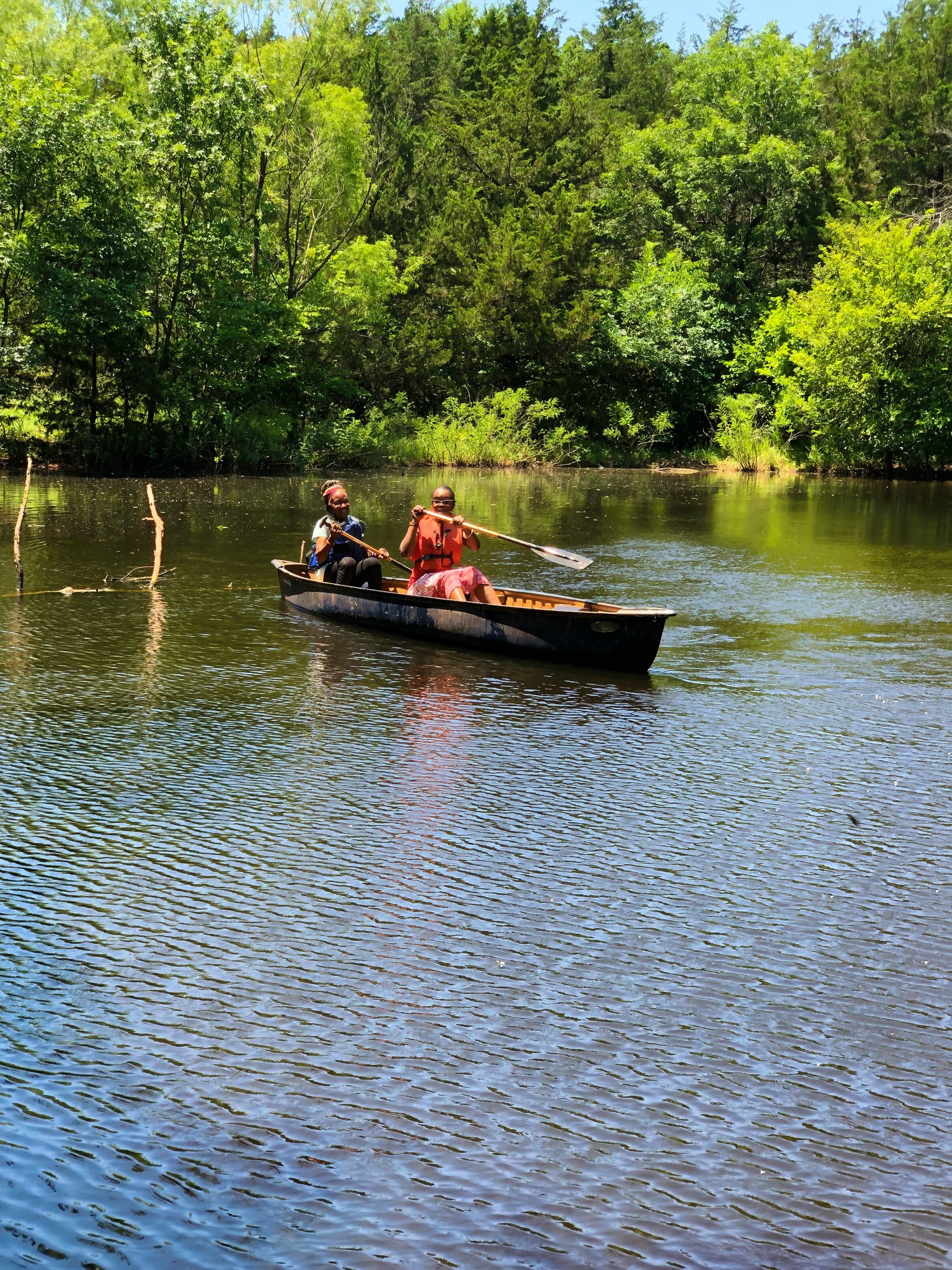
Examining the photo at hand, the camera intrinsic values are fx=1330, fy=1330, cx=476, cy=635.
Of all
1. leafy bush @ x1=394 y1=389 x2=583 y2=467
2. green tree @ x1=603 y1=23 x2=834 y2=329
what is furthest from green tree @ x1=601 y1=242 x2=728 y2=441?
leafy bush @ x1=394 y1=389 x2=583 y2=467

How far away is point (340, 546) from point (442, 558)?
184 centimetres

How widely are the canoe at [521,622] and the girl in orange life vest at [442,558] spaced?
25 centimetres

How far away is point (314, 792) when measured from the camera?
888 centimetres

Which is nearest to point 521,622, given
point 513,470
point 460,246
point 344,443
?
point 344,443

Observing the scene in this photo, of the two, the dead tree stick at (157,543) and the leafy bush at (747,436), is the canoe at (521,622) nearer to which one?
the dead tree stick at (157,543)

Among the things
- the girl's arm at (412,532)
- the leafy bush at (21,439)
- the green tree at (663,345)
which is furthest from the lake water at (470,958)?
the green tree at (663,345)

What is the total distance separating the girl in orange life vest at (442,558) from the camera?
540 inches

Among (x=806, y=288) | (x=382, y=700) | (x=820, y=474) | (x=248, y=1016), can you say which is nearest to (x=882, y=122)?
(x=806, y=288)

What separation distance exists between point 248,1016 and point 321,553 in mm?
10338

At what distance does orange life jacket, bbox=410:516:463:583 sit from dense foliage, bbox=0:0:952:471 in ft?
66.6

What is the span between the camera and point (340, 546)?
15.7 meters

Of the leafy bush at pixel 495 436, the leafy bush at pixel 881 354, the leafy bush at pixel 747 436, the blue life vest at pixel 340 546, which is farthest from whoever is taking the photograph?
the leafy bush at pixel 747 436

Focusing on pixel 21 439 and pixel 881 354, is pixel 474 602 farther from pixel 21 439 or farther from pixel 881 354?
pixel 881 354

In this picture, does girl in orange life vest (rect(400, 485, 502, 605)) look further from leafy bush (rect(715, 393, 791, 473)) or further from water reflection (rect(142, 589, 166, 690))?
leafy bush (rect(715, 393, 791, 473))
